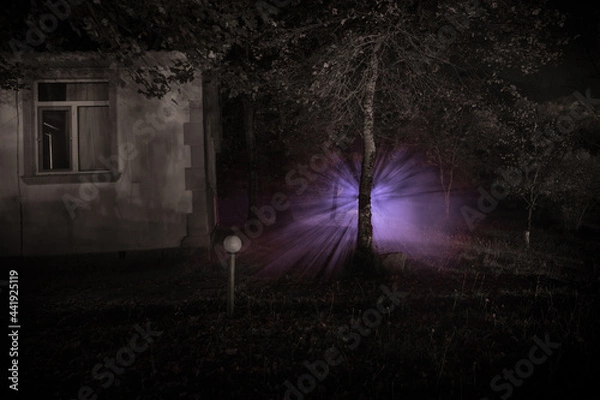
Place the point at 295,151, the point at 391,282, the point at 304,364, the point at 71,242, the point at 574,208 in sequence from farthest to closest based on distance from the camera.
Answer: the point at 295,151 → the point at 574,208 → the point at 71,242 → the point at 391,282 → the point at 304,364

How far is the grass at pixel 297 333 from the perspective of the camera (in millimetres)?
3557

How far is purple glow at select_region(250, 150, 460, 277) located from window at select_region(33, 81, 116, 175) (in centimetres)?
482

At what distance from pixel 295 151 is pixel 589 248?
1538 centimetres

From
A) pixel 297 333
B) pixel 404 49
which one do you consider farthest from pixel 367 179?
pixel 297 333

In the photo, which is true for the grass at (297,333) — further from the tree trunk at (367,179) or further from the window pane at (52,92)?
the window pane at (52,92)

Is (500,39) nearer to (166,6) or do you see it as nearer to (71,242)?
(166,6)

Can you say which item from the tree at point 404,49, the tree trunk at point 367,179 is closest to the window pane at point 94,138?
the tree at point 404,49

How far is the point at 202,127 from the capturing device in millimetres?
8758

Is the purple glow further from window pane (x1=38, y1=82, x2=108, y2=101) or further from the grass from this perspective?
window pane (x1=38, y1=82, x2=108, y2=101)

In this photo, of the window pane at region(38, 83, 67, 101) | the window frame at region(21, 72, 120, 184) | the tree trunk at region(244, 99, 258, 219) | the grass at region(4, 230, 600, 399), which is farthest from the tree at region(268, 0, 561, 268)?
the tree trunk at region(244, 99, 258, 219)

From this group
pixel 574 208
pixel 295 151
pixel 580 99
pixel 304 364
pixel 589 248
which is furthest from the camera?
pixel 295 151

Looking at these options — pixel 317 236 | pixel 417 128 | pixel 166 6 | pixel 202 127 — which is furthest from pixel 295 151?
pixel 166 6

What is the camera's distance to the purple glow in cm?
1145

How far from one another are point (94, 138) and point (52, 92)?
54.3 inches
